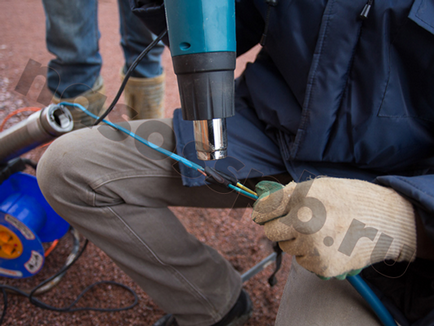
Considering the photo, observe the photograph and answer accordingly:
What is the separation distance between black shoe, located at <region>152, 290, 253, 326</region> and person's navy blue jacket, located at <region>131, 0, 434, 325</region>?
0.44 metres

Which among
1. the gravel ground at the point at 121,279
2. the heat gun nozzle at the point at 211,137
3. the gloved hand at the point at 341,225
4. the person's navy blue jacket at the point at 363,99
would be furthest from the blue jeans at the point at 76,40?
the gloved hand at the point at 341,225

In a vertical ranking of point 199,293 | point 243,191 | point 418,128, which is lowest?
point 199,293

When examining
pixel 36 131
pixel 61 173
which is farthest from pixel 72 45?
pixel 61 173

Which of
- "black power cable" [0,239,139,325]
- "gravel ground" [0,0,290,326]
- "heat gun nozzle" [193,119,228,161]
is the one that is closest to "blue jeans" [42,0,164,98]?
"gravel ground" [0,0,290,326]

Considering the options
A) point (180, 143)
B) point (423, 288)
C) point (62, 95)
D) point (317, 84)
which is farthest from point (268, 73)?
point (62, 95)

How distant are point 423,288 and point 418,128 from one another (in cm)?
30

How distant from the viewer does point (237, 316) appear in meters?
0.89

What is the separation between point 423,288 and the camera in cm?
53

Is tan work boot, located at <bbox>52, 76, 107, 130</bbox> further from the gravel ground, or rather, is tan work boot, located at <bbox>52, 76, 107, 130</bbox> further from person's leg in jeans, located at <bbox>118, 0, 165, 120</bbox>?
the gravel ground

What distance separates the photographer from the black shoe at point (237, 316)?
0.87 metres

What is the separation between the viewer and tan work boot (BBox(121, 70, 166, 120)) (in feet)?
4.99

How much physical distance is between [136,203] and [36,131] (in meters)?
0.40

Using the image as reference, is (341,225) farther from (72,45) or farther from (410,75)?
(72,45)

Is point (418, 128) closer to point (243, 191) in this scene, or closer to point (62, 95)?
point (243, 191)
